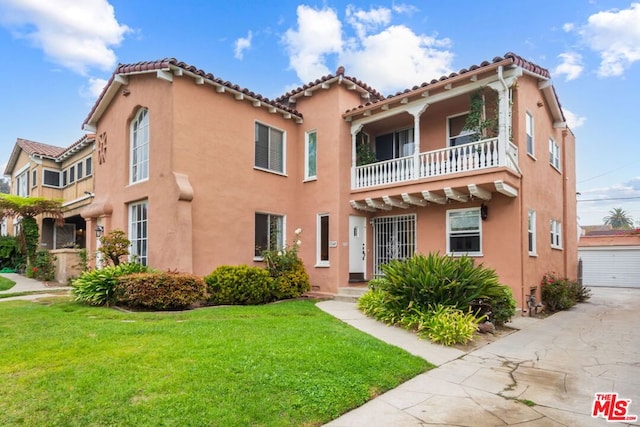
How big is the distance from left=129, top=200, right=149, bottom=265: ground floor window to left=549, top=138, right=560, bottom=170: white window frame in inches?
573

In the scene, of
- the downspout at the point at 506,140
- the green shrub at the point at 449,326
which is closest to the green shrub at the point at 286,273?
the green shrub at the point at 449,326

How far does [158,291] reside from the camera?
9.47 metres

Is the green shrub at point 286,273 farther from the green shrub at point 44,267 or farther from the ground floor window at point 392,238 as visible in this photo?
the green shrub at point 44,267

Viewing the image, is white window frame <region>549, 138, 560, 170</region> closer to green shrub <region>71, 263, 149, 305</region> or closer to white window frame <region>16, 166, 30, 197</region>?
green shrub <region>71, 263, 149, 305</region>

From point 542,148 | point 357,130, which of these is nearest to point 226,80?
point 357,130

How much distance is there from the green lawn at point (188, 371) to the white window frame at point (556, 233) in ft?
34.6

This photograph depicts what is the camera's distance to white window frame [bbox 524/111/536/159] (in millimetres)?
12000

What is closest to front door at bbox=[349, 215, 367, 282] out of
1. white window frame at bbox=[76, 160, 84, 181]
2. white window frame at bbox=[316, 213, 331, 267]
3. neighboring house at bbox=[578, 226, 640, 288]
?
white window frame at bbox=[316, 213, 331, 267]

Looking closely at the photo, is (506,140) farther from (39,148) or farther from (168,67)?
(39,148)

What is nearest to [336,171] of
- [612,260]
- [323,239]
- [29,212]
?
[323,239]

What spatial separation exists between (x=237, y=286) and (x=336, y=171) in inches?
205

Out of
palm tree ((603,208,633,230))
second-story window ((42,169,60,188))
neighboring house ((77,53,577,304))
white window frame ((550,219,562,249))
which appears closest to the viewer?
neighboring house ((77,53,577,304))

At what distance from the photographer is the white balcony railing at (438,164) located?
34.4ft

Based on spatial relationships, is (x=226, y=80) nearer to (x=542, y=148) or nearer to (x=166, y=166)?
(x=166, y=166)
